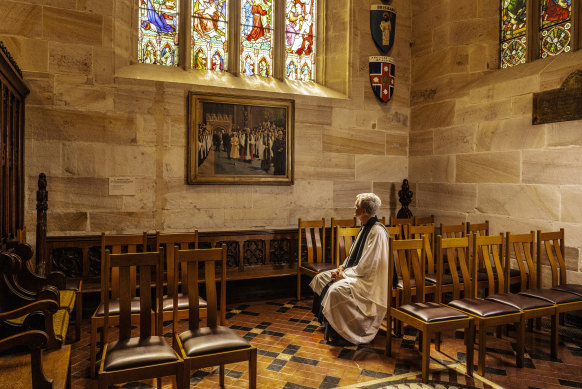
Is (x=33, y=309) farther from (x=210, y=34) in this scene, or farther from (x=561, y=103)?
(x=561, y=103)

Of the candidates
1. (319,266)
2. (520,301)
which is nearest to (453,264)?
(520,301)

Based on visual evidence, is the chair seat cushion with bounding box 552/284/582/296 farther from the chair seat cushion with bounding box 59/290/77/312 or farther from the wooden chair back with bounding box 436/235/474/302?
the chair seat cushion with bounding box 59/290/77/312

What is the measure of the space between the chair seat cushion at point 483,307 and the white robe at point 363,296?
2.19 ft

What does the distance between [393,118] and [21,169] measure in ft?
17.3

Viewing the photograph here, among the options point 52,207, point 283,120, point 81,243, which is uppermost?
point 283,120

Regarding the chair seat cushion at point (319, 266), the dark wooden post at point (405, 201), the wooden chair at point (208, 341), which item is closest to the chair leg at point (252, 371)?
the wooden chair at point (208, 341)

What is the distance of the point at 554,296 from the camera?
12.7 ft

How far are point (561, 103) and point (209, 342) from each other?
4.59 meters

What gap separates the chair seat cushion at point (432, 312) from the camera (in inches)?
131

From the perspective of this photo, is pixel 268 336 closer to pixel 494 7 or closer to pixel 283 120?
pixel 283 120

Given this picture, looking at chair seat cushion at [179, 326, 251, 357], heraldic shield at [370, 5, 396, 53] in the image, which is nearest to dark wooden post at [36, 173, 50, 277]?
chair seat cushion at [179, 326, 251, 357]

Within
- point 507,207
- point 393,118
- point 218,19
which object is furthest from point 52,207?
point 507,207

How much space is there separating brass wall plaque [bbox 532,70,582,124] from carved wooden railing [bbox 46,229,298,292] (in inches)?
135

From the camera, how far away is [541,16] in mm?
5566
